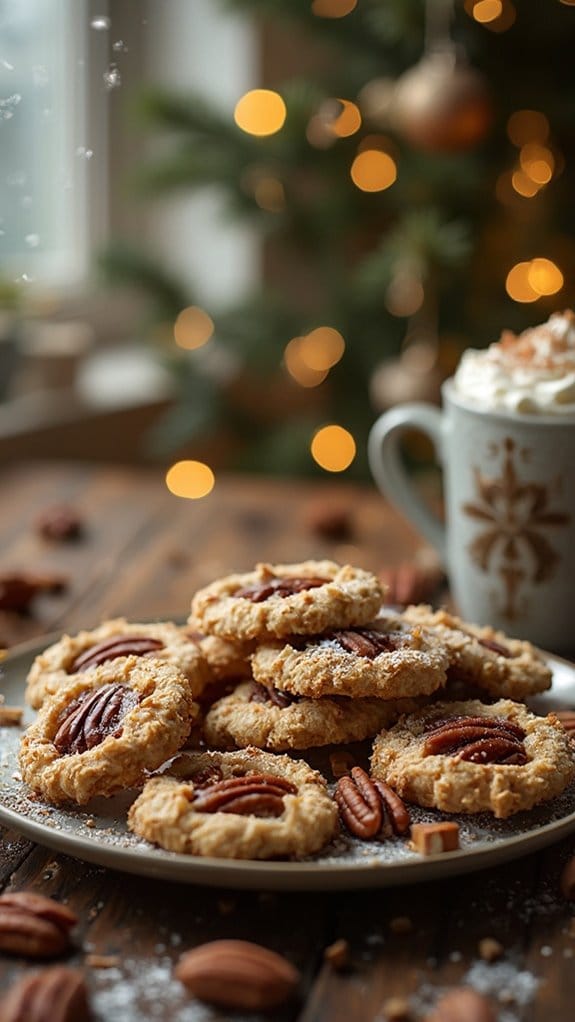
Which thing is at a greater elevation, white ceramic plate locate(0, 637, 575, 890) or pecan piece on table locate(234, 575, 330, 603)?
pecan piece on table locate(234, 575, 330, 603)

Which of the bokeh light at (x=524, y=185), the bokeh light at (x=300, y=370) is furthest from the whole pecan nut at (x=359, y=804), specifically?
the bokeh light at (x=300, y=370)

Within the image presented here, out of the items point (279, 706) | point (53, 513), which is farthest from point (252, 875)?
point (53, 513)

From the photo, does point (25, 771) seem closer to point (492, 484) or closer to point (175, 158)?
point (492, 484)

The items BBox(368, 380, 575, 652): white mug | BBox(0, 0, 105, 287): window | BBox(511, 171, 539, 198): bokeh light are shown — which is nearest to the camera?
BBox(368, 380, 575, 652): white mug

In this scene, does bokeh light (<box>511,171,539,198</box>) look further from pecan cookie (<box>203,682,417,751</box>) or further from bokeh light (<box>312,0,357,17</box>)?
pecan cookie (<box>203,682,417,751</box>)

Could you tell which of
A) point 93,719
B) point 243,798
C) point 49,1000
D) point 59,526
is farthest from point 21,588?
point 49,1000

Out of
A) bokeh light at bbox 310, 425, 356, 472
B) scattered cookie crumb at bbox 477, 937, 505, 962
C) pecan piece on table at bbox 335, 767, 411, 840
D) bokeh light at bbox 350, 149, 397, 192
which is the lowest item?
bokeh light at bbox 310, 425, 356, 472

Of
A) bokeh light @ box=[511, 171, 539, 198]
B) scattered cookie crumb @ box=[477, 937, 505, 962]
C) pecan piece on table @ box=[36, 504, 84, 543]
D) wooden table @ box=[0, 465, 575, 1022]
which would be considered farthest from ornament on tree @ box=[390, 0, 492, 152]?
scattered cookie crumb @ box=[477, 937, 505, 962]
